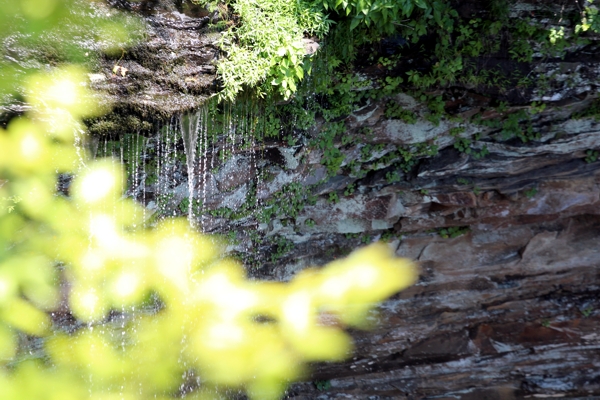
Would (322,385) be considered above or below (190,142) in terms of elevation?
below

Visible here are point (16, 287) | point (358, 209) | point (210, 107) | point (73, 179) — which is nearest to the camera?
point (210, 107)

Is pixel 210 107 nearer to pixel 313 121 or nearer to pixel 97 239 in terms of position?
pixel 313 121

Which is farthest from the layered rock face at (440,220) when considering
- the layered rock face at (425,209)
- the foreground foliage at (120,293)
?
the foreground foliage at (120,293)

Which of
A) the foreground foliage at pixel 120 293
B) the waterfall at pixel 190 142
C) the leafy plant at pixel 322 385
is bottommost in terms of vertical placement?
the leafy plant at pixel 322 385

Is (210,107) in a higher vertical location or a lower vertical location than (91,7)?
lower

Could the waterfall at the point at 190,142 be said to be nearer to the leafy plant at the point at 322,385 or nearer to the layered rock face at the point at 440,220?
the layered rock face at the point at 440,220

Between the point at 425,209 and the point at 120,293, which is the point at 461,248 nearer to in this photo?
the point at 425,209

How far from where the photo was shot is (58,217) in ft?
11.8

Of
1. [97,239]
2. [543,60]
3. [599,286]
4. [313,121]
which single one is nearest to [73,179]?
[97,239]

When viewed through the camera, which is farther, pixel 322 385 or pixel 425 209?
pixel 322 385

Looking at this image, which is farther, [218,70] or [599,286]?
[599,286]

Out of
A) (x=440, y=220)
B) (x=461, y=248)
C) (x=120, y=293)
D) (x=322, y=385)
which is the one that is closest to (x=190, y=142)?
(x=120, y=293)

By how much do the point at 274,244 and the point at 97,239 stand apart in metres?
1.64

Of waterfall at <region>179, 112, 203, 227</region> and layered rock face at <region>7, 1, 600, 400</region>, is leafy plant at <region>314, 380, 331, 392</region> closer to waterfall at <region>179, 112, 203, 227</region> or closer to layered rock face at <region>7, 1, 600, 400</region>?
layered rock face at <region>7, 1, 600, 400</region>
